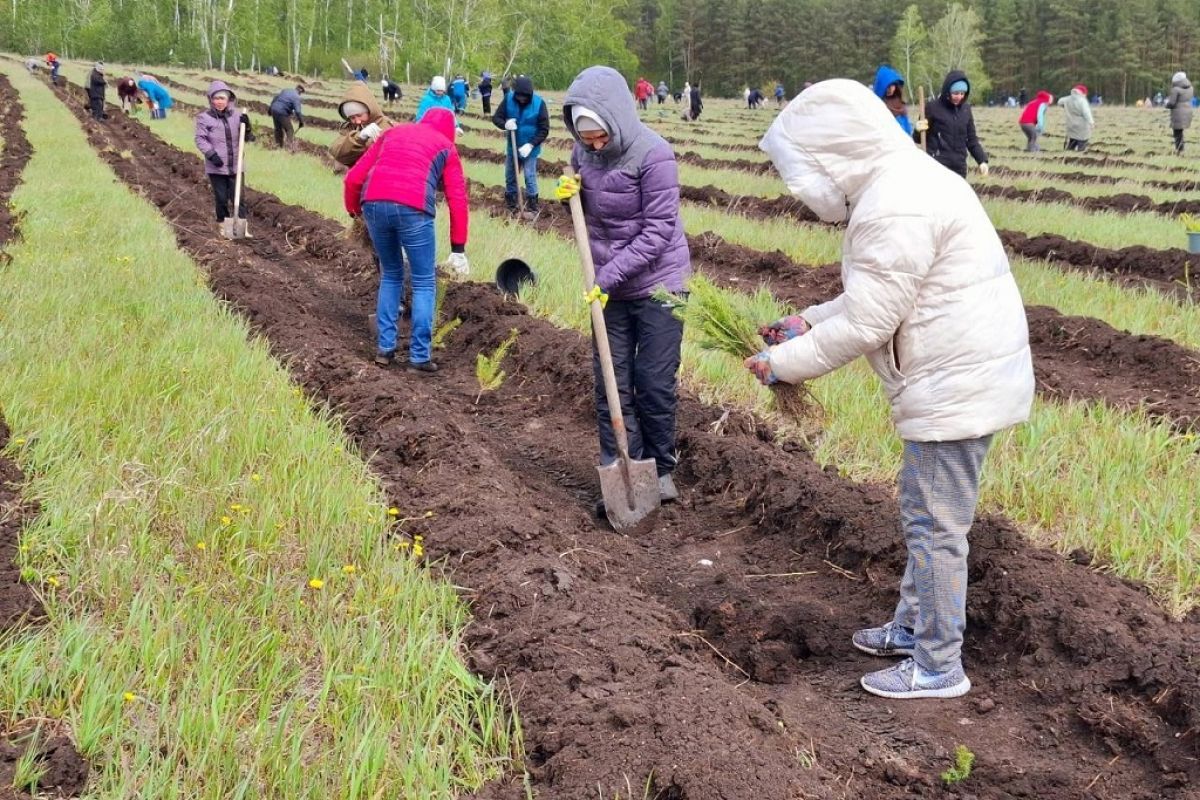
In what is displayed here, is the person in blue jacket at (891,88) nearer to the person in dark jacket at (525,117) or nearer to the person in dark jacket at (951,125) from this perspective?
the person in dark jacket at (951,125)

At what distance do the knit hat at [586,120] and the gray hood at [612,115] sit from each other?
13 millimetres

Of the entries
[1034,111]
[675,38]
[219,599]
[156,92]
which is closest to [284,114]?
[156,92]

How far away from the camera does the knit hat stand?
454 centimetres

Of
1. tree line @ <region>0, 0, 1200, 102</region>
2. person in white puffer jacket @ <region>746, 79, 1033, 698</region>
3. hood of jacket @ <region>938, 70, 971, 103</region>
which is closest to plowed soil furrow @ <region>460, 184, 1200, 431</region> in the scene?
hood of jacket @ <region>938, 70, 971, 103</region>

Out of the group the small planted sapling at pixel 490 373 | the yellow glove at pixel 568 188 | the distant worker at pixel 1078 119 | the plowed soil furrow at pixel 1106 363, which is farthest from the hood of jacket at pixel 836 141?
the distant worker at pixel 1078 119

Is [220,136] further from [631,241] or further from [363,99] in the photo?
[631,241]

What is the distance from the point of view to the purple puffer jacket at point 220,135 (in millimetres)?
11492

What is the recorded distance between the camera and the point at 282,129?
23.3m

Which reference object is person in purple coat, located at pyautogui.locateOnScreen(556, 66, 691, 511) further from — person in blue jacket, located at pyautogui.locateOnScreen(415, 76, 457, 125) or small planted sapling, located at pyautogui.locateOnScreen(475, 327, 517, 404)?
person in blue jacket, located at pyautogui.locateOnScreen(415, 76, 457, 125)

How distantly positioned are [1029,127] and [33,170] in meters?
20.1

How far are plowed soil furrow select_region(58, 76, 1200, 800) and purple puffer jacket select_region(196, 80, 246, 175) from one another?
6.65 metres

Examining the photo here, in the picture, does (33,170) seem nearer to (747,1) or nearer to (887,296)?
(887,296)

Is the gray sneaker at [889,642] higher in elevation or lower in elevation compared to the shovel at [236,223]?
lower

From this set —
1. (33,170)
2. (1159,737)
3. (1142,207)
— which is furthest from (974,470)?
(33,170)
